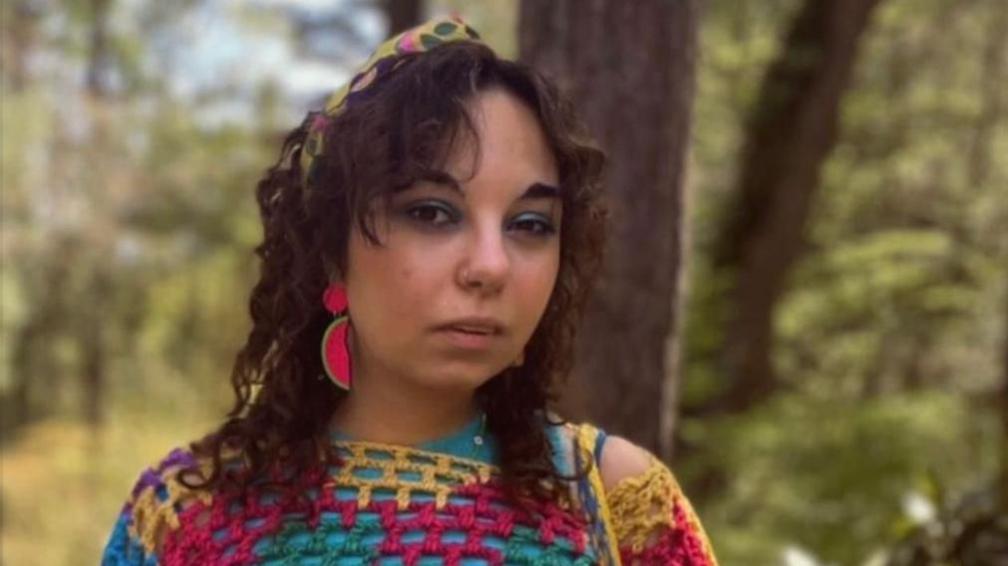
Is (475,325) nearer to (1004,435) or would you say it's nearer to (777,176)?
(1004,435)

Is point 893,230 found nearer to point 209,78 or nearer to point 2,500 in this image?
point 209,78

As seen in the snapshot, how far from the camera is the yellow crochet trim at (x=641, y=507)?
1900 millimetres

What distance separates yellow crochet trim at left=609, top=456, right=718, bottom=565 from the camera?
190 cm

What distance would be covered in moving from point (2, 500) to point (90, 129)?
4.17 m

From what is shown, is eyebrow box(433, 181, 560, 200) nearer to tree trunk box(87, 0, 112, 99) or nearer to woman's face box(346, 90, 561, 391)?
woman's face box(346, 90, 561, 391)

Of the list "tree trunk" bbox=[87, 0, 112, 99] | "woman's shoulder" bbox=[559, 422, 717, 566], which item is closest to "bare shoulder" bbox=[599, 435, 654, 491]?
"woman's shoulder" bbox=[559, 422, 717, 566]

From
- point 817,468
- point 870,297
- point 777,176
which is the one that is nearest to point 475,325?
point 817,468

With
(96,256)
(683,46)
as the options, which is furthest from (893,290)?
(96,256)

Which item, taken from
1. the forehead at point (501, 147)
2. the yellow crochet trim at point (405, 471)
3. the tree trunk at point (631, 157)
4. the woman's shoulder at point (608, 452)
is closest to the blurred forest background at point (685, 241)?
the tree trunk at point (631, 157)

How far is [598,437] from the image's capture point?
1966mm

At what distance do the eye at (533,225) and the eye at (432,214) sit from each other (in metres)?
0.09

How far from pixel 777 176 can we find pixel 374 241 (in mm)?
6503

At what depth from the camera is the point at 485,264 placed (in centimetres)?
171

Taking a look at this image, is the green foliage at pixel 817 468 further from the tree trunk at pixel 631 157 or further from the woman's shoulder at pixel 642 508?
the woman's shoulder at pixel 642 508
